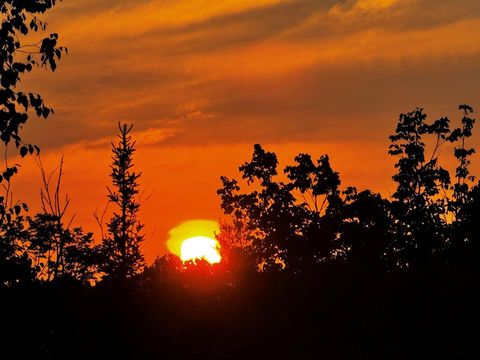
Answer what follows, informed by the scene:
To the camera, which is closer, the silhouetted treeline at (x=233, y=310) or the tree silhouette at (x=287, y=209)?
the silhouetted treeline at (x=233, y=310)

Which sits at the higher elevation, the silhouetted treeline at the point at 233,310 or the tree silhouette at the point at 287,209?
the tree silhouette at the point at 287,209

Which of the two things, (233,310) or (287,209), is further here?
(287,209)

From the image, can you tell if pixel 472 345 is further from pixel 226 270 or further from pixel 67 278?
pixel 67 278

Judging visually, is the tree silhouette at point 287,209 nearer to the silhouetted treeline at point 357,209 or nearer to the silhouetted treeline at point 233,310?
the silhouetted treeline at point 357,209

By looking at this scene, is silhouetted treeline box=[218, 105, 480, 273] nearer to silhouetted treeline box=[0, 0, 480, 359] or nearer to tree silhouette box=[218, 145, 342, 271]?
tree silhouette box=[218, 145, 342, 271]

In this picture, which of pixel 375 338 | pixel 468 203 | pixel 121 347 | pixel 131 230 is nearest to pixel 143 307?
pixel 121 347

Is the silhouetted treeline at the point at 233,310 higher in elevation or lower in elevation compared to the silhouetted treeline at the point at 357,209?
lower

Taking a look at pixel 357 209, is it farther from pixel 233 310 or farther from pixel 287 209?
pixel 233 310

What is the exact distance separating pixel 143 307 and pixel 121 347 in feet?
3.16

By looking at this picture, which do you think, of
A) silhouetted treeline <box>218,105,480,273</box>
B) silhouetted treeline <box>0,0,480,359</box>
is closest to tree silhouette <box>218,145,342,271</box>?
silhouetted treeline <box>218,105,480,273</box>

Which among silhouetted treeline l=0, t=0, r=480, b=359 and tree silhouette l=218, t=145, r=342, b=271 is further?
tree silhouette l=218, t=145, r=342, b=271

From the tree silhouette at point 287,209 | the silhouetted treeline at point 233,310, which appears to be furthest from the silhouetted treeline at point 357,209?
the silhouetted treeline at point 233,310

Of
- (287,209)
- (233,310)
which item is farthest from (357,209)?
(233,310)

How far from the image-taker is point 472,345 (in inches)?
507
